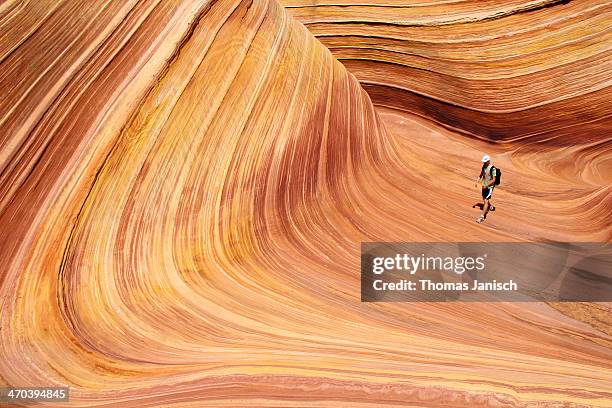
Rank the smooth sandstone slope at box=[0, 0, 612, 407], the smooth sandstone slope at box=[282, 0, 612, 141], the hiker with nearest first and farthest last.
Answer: the smooth sandstone slope at box=[0, 0, 612, 407] < the hiker < the smooth sandstone slope at box=[282, 0, 612, 141]

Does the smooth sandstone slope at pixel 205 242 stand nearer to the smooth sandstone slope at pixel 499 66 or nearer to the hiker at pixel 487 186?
the hiker at pixel 487 186

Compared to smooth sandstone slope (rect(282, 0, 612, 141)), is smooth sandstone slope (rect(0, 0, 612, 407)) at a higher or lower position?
lower

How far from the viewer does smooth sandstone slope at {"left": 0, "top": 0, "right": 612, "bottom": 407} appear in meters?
1.74

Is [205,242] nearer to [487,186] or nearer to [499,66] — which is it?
[487,186]

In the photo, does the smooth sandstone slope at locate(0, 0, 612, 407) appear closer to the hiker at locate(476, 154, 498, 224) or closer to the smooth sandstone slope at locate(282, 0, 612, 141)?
the hiker at locate(476, 154, 498, 224)

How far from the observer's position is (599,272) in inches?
110

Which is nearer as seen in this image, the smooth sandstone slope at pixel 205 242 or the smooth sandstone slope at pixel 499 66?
the smooth sandstone slope at pixel 205 242

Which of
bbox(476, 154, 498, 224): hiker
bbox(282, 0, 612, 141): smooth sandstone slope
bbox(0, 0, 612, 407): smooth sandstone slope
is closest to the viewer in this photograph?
bbox(0, 0, 612, 407): smooth sandstone slope

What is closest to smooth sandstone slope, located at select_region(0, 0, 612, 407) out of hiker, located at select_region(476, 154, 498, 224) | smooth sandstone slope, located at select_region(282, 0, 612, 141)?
hiker, located at select_region(476, 154, 498, 224)

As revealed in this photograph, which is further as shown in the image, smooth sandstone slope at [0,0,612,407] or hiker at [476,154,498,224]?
Answer: hiker at [476,154,498,224]

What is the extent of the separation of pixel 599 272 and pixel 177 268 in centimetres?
183

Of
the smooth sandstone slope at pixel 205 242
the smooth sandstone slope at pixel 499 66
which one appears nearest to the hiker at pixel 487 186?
the smooth sandstone slope at pixel 205 242

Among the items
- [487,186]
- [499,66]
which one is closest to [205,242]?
[487,186]

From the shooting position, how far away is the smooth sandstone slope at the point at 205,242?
1.74 m
